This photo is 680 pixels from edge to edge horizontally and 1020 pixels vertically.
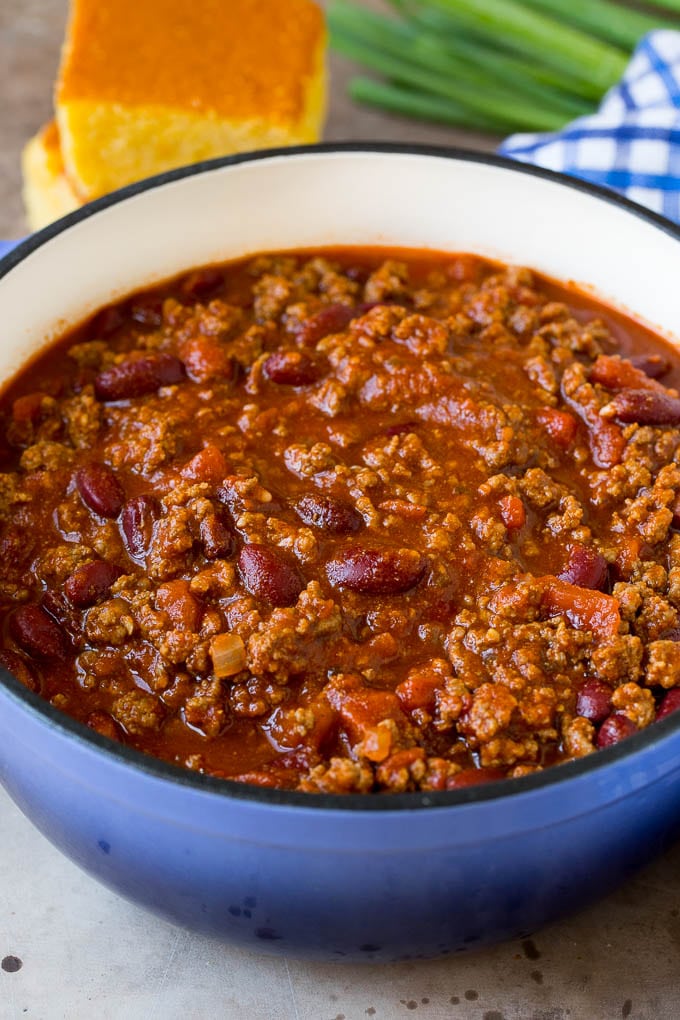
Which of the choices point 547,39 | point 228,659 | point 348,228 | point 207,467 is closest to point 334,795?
point 228,659

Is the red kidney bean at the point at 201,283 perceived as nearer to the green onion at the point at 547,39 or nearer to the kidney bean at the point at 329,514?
the kidney bean at the point at 329,514

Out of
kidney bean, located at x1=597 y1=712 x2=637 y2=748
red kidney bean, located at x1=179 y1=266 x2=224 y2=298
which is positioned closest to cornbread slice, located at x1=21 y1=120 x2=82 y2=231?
red kidney bean, located at x1=179 y1=266 x2=224 y2=298

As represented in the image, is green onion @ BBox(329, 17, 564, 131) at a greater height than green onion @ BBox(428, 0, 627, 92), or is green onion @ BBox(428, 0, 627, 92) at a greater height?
green onion @ BBox(428, 0, 627, 92)

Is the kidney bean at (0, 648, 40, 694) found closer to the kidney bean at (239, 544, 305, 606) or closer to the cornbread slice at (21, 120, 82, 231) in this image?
the kidney bean at (239, 544, 305, 606)

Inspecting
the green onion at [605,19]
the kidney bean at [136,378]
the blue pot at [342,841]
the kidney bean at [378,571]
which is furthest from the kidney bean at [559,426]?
the green onion at [605,19]

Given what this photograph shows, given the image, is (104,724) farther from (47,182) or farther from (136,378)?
(47,182)

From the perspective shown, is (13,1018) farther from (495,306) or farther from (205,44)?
(205,44)
